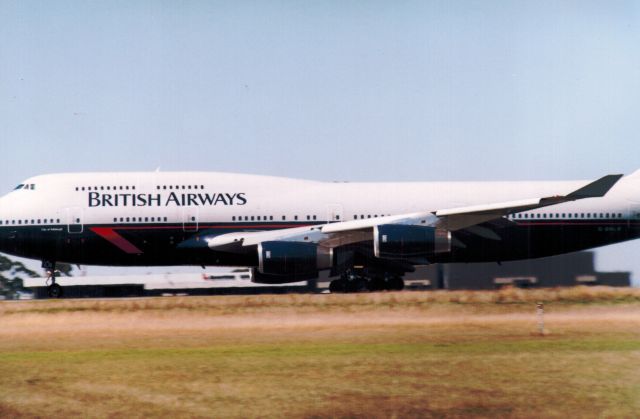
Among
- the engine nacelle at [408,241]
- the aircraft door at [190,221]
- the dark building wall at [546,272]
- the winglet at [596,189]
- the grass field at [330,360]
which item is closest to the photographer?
the grass field at [330,360]

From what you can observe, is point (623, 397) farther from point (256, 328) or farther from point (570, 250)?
point (570, 250)

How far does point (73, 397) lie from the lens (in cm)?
1288

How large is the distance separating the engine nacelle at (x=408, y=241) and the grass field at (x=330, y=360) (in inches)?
110

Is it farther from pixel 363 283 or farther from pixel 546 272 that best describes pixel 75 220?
pixel 546 272

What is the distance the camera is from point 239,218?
30141 millimetres

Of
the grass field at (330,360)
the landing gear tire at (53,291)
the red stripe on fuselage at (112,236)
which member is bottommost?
the grass field at (330,360)

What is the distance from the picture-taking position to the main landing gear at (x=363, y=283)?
96.5 ft

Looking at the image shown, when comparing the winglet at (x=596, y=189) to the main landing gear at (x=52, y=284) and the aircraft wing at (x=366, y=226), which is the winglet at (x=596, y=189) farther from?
the main landing gear at (x=52, y=284)

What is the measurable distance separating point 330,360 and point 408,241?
12232 mm

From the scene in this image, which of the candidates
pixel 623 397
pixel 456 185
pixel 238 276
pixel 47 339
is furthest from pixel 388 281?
pixel 238 276

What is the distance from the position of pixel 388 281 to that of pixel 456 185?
465 cm

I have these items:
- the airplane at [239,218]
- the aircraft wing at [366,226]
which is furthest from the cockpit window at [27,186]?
the aircraft wing at [366,226]

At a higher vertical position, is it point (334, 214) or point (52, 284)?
point (334, 214)

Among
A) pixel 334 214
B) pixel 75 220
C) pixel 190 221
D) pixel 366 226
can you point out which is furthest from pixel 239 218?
pixel 75 220
